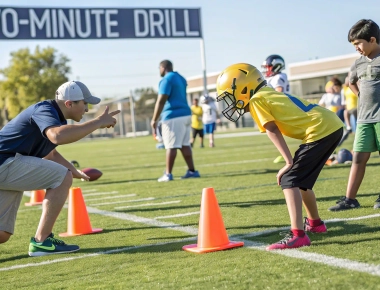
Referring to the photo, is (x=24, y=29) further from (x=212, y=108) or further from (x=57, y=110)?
(x=57, y=110)

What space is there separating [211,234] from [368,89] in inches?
98.1

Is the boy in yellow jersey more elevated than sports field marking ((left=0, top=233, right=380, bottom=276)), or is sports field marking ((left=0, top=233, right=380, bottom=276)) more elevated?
the boy in yellow jersey

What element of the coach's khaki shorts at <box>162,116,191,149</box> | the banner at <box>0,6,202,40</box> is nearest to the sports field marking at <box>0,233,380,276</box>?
the coach's khaki shorts at <box>162,116,191,149</box>

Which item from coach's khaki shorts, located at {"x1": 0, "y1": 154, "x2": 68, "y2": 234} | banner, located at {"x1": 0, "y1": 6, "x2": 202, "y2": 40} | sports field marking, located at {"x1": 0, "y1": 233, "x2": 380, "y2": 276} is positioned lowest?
sports field marking, located at {"x1": 0, "y1": 233, "x2": 380, "y2": 276}

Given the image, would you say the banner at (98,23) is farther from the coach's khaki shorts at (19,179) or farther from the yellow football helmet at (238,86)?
the yellow football helmet at (238,86)

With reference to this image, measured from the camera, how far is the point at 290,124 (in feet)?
16.5

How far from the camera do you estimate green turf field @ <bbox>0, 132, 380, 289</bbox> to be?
403 cm

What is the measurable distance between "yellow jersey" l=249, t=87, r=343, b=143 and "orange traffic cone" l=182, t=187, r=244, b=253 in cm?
80

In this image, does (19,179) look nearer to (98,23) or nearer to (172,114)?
(172,114)

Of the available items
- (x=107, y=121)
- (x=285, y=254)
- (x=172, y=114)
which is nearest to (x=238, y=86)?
(x=107, y=121)

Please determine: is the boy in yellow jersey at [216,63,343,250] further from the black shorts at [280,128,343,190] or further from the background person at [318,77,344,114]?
the background person at [318,77,344,114]

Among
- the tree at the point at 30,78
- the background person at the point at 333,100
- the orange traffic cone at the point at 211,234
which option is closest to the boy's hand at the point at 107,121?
the orange traffic cone at the point at 211,234

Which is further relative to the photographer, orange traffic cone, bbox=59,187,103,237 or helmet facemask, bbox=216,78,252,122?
orange traffic cone, bbox=59,187,103,237

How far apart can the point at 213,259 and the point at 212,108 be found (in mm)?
19267
